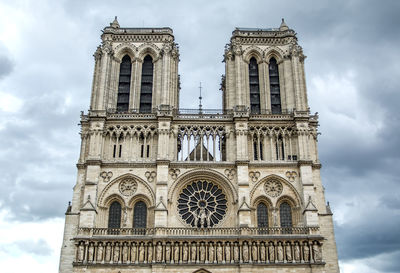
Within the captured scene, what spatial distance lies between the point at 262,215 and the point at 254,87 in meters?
12.6

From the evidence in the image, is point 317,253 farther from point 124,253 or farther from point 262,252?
point 124,253

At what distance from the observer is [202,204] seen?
38188mm

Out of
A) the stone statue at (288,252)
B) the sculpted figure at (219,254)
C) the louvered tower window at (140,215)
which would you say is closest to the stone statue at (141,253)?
the louvered tower window at (140,215)

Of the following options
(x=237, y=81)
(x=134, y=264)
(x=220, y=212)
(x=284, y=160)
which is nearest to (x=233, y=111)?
(x=237, y=81)

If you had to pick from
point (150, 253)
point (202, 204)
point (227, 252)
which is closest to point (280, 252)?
point (227, 252)

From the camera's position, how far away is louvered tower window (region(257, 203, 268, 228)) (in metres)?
37.4

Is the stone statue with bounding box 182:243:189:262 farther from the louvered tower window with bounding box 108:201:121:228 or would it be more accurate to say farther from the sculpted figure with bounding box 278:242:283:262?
the sculpted figure with bounding box 278:242:283:262

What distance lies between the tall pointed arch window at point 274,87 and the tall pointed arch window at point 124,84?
13.4 m

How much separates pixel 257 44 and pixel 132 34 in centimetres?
1212

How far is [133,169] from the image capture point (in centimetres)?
3841

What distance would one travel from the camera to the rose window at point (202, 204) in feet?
122

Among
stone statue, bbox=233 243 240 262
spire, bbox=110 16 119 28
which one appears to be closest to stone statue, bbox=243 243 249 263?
stone statue, bbox=233 243 240 262

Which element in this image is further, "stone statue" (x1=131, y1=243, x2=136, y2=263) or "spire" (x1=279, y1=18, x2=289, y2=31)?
"spire" (x1=279, y1=18, x2=289, y2=31)

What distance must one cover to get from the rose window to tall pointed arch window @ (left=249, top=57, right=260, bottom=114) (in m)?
8.65
